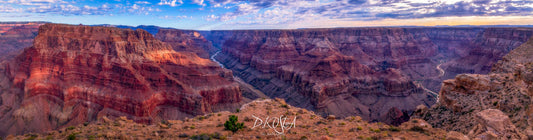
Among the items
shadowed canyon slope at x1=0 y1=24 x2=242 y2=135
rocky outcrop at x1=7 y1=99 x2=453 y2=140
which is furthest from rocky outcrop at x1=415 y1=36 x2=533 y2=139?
shadowed canyon slope at x1=0 y1=24 x2=242 y2=135

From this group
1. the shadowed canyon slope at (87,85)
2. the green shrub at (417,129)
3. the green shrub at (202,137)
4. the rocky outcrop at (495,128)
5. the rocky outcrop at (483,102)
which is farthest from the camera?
the shadowed canyon slope at (87,85)

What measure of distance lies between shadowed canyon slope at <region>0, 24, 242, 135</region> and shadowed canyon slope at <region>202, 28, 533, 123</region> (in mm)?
30410

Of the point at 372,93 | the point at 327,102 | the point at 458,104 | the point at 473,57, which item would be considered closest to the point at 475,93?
the point at 458,104

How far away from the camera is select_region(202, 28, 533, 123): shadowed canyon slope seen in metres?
69.1

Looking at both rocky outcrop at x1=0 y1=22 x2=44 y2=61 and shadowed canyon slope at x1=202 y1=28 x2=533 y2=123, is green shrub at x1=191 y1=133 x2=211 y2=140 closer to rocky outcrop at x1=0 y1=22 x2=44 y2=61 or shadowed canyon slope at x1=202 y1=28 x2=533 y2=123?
shadowed canyon slope at x1=202 y1=28 x2=533 y2=123

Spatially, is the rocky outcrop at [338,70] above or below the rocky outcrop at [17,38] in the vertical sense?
below

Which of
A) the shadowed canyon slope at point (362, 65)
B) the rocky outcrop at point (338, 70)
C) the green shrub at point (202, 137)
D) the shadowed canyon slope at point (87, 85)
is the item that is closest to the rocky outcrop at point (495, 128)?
the green shrub at point (202, 137)

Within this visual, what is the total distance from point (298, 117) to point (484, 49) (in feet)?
394

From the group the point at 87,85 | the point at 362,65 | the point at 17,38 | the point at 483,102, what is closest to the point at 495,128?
the point at 483,102

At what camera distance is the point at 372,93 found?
7350 centimetres

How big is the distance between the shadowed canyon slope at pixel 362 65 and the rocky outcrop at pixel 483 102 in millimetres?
24714

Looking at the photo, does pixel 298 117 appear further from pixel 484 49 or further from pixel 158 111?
pixel 484 49

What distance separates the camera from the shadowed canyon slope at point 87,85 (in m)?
45.7

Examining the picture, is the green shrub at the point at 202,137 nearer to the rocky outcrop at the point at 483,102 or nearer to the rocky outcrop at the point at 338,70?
the rocky outcrop at the point at 483,102
